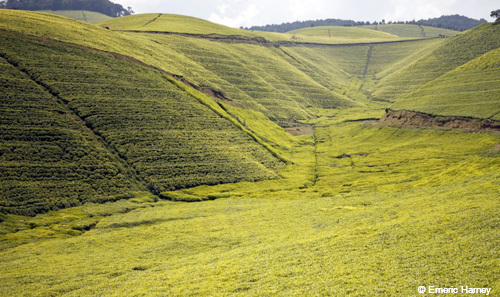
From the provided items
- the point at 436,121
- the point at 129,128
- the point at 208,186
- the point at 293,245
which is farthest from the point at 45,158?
the point at 436,121

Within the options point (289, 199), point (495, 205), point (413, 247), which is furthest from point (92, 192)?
point (495, 205)

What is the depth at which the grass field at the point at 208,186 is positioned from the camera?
4272cm

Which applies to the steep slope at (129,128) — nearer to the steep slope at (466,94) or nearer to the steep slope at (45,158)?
the steep slope at (45,158)

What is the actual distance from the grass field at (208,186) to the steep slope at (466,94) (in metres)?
0.94

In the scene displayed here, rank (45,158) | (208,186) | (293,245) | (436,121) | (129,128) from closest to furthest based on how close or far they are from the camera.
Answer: (293,245)
(45,158)
(208,186)
(129,128)
(436,121)

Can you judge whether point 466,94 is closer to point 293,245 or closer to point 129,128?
point 129,128

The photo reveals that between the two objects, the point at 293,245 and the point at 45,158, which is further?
the point at 45,158

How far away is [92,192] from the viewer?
85.8m

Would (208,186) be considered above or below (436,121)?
below

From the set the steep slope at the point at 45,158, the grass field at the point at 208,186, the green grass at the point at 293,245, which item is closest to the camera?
the green grass at the point at 293,245

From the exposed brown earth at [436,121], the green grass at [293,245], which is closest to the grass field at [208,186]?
the green grass at [293,245]

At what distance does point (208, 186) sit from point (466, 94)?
116 metres

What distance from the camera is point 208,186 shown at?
10044cm

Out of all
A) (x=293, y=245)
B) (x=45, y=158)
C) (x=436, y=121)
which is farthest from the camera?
(x=436, y=121)
